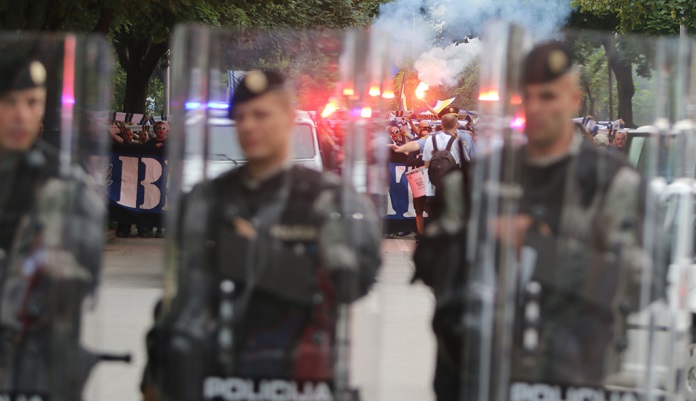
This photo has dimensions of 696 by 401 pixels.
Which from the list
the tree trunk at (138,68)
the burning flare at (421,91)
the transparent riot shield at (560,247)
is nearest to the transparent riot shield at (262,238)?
the transparent riot shield at (560,247)

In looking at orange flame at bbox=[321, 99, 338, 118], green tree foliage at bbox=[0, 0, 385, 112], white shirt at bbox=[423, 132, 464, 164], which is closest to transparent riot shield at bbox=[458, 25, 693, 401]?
orange flame at bbox=[321, 99, 338, 118]

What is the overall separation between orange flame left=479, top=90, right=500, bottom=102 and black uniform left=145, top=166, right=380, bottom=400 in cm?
54

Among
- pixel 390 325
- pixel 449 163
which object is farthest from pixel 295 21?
pixel 390 325

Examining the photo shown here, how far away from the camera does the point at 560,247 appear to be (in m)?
4.09

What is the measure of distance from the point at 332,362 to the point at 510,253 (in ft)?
2.25

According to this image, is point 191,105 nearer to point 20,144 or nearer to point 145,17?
point 20,144

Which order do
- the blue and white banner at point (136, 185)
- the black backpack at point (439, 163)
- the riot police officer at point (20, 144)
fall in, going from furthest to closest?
the blue and white banner at point (136, 185), the black backpack at point (439, 163), the riot police officer at point (20, 144)

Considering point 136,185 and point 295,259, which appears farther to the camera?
point 136,185

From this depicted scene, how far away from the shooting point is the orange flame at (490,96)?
4082mm

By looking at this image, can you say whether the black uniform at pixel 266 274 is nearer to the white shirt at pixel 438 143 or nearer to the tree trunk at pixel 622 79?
the tree trunk at pixel 622 79

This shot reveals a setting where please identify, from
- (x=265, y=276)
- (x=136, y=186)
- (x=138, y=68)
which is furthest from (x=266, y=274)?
(x=138, y=68)

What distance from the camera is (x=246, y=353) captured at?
161 inches

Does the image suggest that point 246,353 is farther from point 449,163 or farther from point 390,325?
point 449,163

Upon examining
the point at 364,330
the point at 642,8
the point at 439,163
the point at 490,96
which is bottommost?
the point at 364,330
